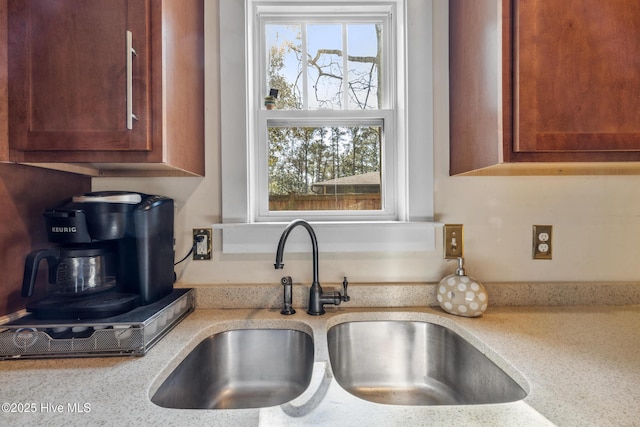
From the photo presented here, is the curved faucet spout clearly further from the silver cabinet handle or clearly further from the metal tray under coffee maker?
the silver cabinet handle

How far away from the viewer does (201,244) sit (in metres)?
1.09

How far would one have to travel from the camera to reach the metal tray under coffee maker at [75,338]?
721 mm

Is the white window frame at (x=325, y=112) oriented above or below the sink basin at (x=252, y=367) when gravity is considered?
above

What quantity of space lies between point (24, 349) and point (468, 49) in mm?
1540

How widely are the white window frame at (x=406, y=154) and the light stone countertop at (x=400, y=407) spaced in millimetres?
275

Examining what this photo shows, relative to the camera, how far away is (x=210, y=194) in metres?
1.11

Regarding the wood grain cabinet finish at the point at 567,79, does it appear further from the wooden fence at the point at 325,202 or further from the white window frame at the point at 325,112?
the wooden fence at the point at 325,202

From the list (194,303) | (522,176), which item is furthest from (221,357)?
(522,176)

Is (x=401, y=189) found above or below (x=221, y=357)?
above

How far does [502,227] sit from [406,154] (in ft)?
1.52

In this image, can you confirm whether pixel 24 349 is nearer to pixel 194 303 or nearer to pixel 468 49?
pixel 194 303

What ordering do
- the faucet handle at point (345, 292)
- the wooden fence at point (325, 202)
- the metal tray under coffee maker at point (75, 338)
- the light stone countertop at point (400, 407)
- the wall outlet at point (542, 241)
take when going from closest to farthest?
1. the light stone countertop at point (400, 407)
2. the metal tray under coffee maker at point (75, 338)
3. the faucet handle at point (345, 292)
4. the wall outlet at point (542, 241)
5. the wooden fence at point (325, 202)

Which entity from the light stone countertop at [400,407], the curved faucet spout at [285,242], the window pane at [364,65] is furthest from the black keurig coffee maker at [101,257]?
the window pane at [364,65]

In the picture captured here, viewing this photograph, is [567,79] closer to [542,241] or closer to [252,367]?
[542,241]
